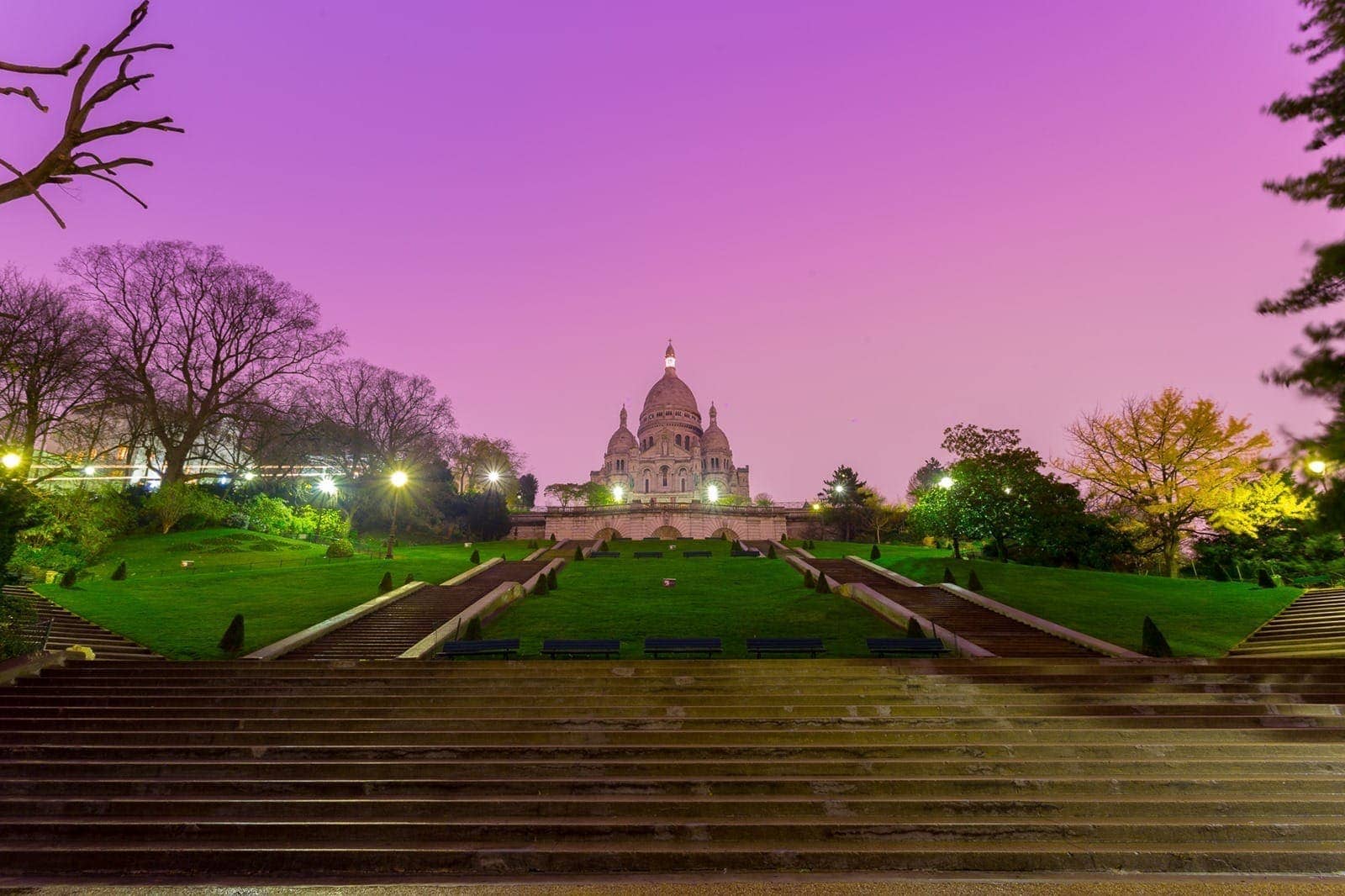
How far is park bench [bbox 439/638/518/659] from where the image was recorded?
15.7m

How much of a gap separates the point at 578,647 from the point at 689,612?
20.5ft

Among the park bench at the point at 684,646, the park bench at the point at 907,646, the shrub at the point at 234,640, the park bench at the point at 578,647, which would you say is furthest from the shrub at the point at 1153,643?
the shrub at the point at 234,640

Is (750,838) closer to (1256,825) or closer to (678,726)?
(678,726)

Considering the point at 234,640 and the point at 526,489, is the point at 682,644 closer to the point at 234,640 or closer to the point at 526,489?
the point at 234,640

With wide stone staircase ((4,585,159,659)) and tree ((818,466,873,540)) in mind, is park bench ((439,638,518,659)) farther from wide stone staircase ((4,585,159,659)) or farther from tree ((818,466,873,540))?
tree ((818,466,873,540))

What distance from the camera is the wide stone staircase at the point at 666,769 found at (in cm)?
751

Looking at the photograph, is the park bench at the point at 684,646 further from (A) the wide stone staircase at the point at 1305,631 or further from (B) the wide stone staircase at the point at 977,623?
(A) the wide stone staircase at the point at 1305,631

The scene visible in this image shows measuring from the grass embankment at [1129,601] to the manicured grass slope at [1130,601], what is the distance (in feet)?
0.08

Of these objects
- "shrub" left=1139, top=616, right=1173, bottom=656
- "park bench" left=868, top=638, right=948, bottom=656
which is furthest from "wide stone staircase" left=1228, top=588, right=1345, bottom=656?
"park bench" left=868, top=638, right=948, bottom=656

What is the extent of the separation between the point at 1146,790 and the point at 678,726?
22.3 ft

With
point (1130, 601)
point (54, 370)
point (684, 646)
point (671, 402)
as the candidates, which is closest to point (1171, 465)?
point (1130, 601)

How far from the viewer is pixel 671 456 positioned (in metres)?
92.6

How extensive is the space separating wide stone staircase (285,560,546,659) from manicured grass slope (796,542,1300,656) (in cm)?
1952

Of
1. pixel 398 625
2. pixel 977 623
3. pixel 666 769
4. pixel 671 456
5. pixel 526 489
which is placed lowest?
pixel 666 769
